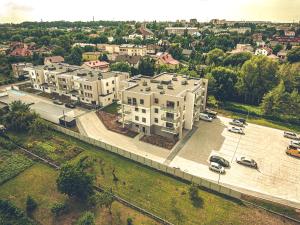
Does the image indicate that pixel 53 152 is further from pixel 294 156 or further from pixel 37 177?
pixel 294 156

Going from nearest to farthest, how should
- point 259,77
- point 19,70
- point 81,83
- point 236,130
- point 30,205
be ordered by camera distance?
point 30,205
point 236,130
point 81,83
point 259,77
point 19,70

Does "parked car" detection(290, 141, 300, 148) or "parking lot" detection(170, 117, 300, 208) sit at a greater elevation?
"parked car" detection(290, 141, 300, 148)

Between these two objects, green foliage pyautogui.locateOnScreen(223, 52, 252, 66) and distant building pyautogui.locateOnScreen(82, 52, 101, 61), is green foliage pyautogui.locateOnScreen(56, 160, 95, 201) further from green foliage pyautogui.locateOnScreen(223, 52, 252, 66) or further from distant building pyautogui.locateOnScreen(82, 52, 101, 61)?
distant building pyautogui.locateOnScreen(82, 52, 101, 61)

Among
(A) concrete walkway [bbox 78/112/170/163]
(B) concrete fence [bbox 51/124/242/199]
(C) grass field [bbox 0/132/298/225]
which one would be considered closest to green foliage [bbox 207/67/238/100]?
(A) concrete walkway [bbox 78/112/170/163]

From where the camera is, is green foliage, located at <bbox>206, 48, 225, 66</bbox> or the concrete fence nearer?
the concrete fence

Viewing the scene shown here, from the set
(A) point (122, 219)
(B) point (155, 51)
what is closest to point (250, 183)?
(A) point (122, 219)

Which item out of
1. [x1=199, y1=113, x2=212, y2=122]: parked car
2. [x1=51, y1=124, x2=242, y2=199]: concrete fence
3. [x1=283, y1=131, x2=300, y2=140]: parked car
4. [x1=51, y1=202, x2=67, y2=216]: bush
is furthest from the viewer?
[x1=199, y1=113, x2=212, y2=122]: parked car

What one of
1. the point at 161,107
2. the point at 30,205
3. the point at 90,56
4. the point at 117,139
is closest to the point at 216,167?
the point at 161,107

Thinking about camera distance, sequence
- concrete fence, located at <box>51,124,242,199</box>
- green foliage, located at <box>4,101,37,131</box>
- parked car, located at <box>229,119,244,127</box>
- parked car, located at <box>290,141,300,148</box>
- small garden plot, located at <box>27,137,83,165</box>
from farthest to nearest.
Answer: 1. parked car, located at <box>229,119,244,127</box>
2. green foliage, located at <box>4,101,37,131</box>
3. parked car, located at <box>290,141,300,148</box>
4. small garden plot, located at <box>27,137,83,165</box>
5. concrete fence, located at <box>51,124,242,199</box>

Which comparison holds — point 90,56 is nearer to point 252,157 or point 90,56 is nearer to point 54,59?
point 54,59
